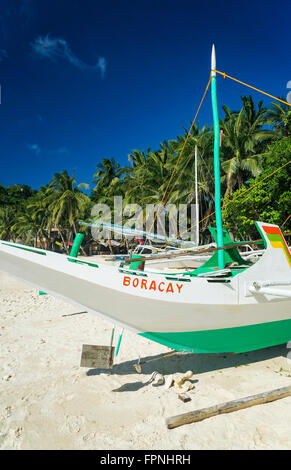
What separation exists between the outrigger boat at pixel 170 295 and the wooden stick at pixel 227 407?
2.95ft

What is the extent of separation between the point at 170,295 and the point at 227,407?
5.52 ft

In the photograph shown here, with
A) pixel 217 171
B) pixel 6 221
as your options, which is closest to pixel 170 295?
pixel 217 171

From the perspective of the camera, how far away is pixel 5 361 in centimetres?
532

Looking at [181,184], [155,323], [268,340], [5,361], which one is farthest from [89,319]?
[181,184]

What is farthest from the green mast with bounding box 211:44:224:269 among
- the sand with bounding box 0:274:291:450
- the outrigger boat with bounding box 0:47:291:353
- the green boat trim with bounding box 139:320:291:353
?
the sand with bounding box 0:274:291:450

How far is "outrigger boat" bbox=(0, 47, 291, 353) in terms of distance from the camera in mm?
4199

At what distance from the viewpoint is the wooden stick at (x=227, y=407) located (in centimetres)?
342

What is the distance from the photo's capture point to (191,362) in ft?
17.5

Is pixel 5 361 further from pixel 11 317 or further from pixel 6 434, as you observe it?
pixel 11 317

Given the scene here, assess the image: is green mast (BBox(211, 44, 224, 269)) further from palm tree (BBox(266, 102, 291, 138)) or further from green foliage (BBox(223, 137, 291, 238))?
palm tree (BBox(266, 102, 291, 138))

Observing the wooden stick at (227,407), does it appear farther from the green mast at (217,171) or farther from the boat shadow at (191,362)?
the green mast at (217,171)

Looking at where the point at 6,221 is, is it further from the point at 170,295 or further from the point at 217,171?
the point at 170,295

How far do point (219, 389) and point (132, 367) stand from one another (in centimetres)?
165
